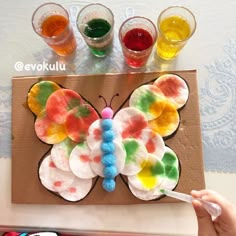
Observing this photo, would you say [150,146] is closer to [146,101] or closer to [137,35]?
[146,101]

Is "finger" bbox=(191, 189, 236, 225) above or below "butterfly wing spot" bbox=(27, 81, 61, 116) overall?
below

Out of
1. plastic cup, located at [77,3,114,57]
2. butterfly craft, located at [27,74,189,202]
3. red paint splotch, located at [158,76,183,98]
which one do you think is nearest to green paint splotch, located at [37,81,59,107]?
butterfly craft, located at [27,74,189,202]

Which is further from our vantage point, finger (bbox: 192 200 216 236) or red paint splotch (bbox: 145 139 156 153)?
red paint splotch (bbox: 145 139 156 153)

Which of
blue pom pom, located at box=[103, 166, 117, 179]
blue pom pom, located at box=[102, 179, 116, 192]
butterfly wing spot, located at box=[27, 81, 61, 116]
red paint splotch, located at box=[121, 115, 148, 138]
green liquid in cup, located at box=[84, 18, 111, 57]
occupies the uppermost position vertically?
green liquid in cup, located at box=[84, 18, 111, 57]

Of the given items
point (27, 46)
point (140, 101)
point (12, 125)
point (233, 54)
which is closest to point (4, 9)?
point (27, 46)

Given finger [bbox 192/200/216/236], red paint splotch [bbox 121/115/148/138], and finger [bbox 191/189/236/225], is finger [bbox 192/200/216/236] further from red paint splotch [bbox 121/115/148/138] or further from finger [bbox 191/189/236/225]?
red paint splotch [bbox 121/115/148/138]

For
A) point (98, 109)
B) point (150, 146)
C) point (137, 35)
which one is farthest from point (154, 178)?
point (137, 35)

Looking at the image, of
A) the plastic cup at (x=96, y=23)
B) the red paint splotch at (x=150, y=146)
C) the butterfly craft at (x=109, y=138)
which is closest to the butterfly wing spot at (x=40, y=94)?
the butterfly craft at (x=109, y=138)
